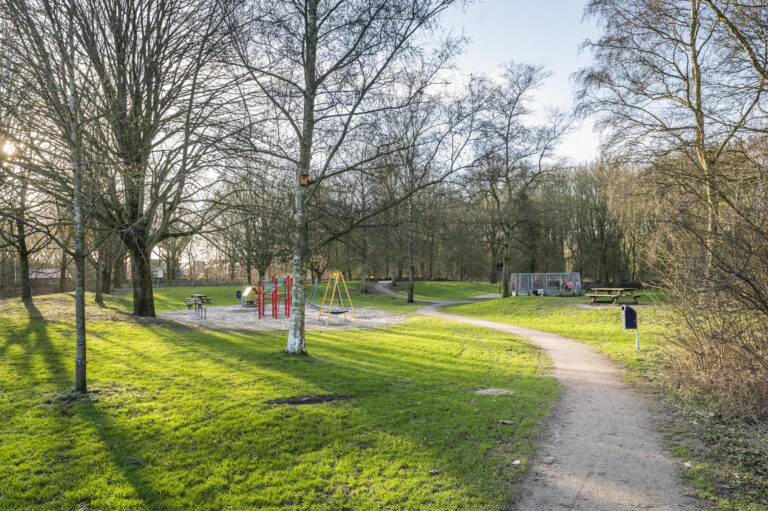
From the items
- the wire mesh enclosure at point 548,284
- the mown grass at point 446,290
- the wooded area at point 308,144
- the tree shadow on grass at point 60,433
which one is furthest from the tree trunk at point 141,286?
the mown grass at point 446,290

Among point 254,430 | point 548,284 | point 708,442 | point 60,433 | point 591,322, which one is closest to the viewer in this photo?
point 60,433

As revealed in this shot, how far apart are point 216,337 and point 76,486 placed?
30.7 ft

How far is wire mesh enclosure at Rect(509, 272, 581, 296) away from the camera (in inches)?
1035

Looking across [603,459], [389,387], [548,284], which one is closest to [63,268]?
[389,387]

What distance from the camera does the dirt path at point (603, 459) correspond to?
396 centimetres

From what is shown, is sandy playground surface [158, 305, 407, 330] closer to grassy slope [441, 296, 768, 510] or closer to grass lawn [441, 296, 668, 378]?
grass lawn [441, 296, 668, 378]

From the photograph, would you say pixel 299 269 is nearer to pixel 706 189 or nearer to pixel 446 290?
pixel 706 189

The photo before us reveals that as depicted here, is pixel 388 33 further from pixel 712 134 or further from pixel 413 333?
pixel 413 333

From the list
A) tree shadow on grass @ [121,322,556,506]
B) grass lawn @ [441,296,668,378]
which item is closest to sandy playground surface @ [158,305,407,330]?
tree shadow on grass @ [121,322,556,506]

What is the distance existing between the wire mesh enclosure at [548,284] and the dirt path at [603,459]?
19520mm

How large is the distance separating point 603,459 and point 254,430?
429 cm

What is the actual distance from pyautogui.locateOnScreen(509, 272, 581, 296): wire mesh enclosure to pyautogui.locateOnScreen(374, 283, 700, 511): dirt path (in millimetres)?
19520

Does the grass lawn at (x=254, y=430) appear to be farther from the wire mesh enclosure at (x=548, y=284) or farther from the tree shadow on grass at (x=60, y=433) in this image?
the wire mesh enclosure at (x=548, y=284)

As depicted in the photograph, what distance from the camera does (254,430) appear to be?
5.34 meters
